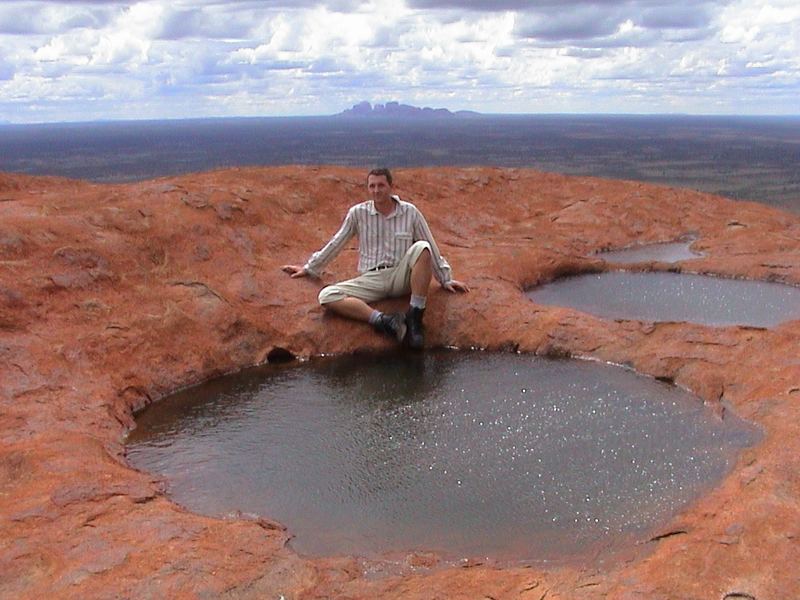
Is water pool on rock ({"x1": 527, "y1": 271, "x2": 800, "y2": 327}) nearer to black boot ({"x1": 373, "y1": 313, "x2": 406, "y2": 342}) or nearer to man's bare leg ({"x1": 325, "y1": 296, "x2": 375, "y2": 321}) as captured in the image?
black boot ({"x1": 373, "y1": 313, "x2": 406, "y2": 342})

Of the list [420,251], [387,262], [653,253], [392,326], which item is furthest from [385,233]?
[653,253]

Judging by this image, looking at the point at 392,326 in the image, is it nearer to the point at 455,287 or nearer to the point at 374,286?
the point at 374,286

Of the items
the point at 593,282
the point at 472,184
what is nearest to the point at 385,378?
the point at 593,282

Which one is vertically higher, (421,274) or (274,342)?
(421,274)

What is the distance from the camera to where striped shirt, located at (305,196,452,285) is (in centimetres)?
944

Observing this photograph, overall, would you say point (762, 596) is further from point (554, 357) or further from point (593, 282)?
point (593, 282)

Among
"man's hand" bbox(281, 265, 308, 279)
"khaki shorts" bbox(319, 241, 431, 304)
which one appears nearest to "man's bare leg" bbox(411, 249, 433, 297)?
"khaki shorts" bbox(319, 241, 431, 304)

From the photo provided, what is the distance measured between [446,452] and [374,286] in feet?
11.2

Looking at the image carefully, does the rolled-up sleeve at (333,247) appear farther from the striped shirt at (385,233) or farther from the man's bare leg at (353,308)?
the man's bare leg at (353,308)

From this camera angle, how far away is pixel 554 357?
884cm

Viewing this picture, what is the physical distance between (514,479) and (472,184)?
10856 millimetres

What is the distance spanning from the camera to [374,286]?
963 centimetres

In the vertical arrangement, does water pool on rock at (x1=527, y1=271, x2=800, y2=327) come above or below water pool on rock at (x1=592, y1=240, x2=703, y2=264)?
below

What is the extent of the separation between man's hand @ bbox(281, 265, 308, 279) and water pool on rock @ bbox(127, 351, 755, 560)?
5.87 ft
